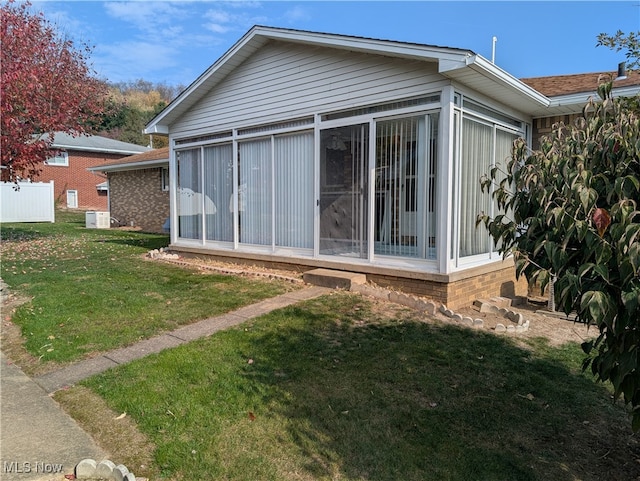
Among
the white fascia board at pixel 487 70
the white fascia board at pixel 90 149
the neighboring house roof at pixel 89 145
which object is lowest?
the white fascia board at pixel 487 70

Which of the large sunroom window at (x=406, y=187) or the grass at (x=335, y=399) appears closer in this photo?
the grass at (x=335, y=399)

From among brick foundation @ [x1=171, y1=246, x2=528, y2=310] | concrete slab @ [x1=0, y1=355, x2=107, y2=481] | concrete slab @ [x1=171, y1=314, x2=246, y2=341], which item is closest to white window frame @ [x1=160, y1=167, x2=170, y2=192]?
brick foundation @ [x1=171, y1=246, x2=528, y2=310]

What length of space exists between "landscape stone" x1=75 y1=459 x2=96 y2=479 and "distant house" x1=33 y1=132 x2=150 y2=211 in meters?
29.0

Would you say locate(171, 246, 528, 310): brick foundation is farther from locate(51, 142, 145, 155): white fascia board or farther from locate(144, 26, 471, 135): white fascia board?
locate(51, 142, 145, 155): white fascia board

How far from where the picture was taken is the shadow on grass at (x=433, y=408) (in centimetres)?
273

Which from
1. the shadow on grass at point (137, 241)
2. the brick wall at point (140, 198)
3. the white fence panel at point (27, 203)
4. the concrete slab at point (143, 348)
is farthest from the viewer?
the white fence panel at point (27, 203)

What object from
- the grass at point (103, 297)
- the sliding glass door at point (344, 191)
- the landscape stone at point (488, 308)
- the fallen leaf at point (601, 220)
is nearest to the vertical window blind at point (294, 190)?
the sliding glass door at point (344, 191)

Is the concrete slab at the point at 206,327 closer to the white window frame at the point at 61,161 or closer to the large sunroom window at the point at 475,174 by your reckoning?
the large sunroom window at the point at 475,174

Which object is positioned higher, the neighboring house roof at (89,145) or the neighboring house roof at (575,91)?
the neighboring house roof at (89,145)

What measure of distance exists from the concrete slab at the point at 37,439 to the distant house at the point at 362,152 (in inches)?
180

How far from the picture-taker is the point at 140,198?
19062mm

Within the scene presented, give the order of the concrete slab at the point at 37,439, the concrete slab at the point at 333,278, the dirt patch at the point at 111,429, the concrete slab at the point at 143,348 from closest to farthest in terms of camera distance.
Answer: the concrete slab at the point at 37,439
the dirt patch at the point at 111,429
the concrete slab at the point at 143,348
the concrete slab at the point at 333,278

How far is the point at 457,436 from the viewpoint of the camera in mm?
3012

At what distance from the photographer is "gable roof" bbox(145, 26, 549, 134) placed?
5609 millimetres
